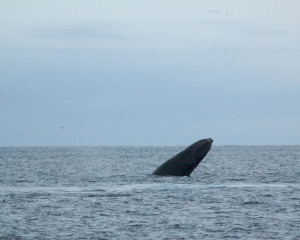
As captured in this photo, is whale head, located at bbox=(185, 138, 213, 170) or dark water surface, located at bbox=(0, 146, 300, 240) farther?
whale head, located at bbox=(185, 138, 213, 170)

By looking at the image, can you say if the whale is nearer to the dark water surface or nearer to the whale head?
the whale head

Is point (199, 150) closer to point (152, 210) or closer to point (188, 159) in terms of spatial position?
point (188, 159)

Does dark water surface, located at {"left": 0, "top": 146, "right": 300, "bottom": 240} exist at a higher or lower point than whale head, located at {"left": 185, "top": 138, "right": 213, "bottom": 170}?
lower

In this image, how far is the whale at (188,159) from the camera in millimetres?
40531

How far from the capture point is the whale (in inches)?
1596

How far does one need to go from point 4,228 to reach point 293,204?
14.1 meters

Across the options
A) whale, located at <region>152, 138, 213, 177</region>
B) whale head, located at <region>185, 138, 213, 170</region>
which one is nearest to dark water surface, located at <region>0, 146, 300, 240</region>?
whale, located at <region>152, 138, 213, 177</region>

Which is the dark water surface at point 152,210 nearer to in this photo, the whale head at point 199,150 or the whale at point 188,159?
the whale at point 188,159

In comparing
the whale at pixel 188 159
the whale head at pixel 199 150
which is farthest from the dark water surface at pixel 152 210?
the whale head at pixel 199 150

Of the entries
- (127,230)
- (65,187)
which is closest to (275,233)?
(127,230)

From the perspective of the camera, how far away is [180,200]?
1266 inches

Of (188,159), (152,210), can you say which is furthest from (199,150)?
(152,210)

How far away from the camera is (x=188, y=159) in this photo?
134ft

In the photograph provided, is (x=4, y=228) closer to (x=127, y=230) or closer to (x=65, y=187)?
(x=127, y=230)
